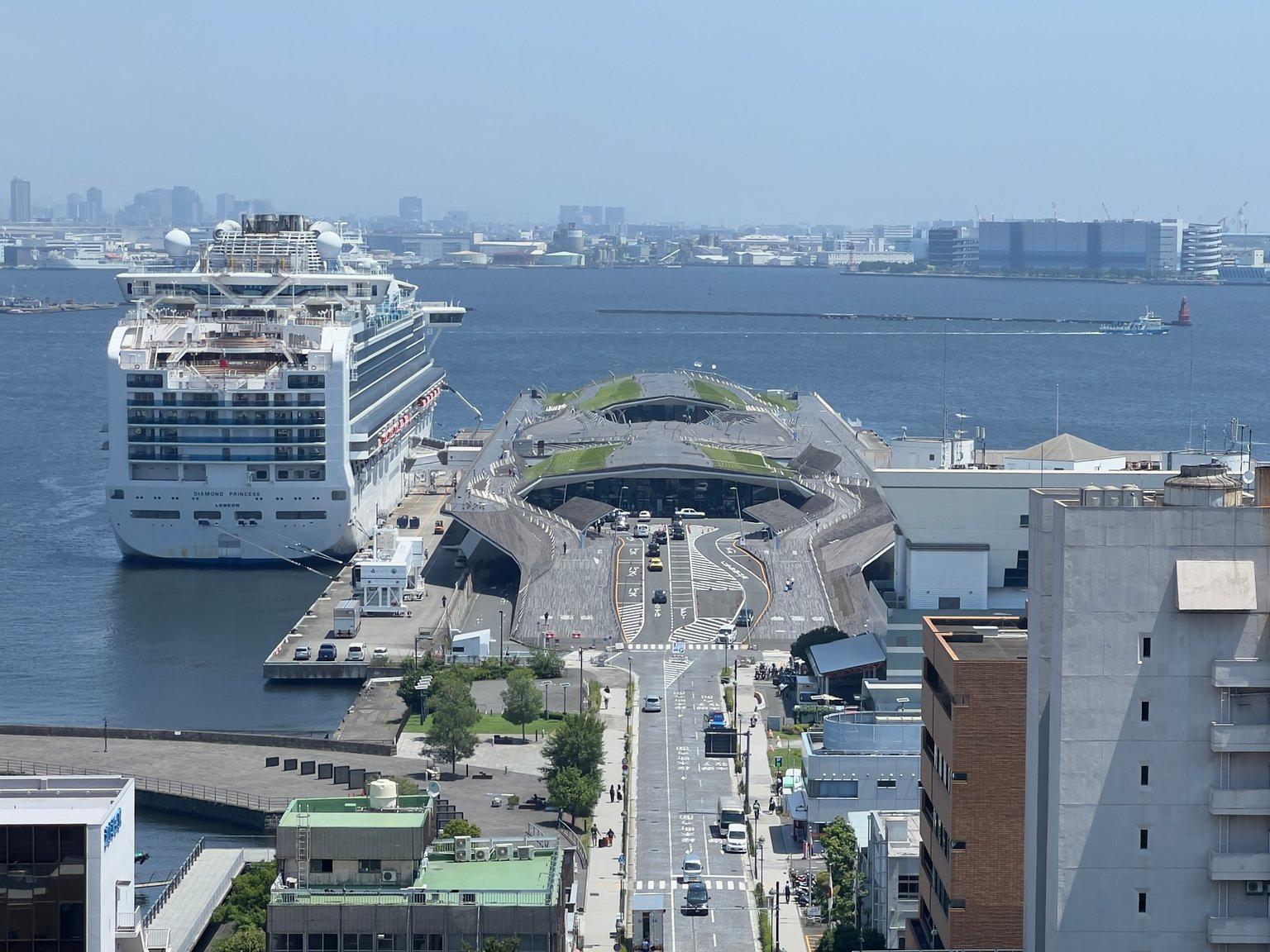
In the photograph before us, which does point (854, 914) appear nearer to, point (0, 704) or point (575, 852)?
point (575, 852)

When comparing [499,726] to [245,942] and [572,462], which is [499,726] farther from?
[572,462]

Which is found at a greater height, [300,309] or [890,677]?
[300,309]

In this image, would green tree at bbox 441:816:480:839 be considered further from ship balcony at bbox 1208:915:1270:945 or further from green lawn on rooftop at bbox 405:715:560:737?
green lawn on rooftop at bbox 405:715:560:737

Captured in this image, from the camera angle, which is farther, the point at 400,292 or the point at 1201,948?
the point at 400,292

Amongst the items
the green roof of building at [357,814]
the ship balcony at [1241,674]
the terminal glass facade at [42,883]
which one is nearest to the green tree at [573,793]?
the green roof of building at [357,814]

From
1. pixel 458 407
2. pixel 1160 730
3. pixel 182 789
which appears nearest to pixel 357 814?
pixel 1160 730

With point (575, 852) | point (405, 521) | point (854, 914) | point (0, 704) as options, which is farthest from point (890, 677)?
point (405, 521)

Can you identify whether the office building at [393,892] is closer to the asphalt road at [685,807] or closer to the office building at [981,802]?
the office building at [981,802]
